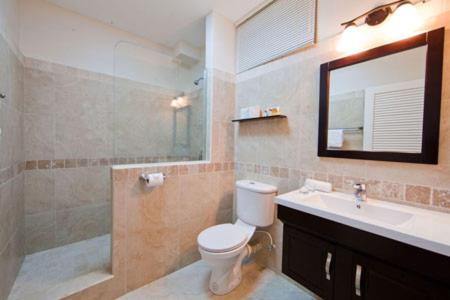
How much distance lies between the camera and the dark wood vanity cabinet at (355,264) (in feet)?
2.58

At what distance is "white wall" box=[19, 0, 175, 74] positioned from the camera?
184 centimetres

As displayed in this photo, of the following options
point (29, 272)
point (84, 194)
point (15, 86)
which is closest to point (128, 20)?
point (15, 86)

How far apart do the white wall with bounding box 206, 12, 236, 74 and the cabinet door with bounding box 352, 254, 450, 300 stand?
193cm

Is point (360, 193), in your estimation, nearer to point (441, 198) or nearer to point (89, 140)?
point (441, 198)

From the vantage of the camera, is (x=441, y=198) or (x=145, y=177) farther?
(x=145, y=177)

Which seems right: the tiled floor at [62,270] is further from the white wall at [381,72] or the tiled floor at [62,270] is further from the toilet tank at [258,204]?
the white wall at [381,72]

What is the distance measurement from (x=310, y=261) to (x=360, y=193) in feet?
1.73

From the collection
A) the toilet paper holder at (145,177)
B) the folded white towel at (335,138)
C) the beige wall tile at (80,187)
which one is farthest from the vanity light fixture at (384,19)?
the beige wall tile at (80,187)

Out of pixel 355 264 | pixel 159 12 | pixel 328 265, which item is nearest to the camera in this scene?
pixel 355 264

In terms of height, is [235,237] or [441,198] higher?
[441,198]

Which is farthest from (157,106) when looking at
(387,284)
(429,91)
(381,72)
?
(387,284)

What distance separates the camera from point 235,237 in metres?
1.58

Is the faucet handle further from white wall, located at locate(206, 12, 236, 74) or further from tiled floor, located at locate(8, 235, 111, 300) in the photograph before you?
tiled floor, located at locate(8, 235, 111, 300)

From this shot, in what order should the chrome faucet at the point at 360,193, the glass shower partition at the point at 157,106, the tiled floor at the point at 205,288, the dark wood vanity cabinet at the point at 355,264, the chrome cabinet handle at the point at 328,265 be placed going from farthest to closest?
the glass shower partition at the point at 157,106
the tiled floor at the point at 205,288
the chrome faucet at the point at 360,193
the chrome cabinet handle at the point at 328,265
the dark wood vanity cabinet at the point at 355,264
